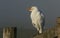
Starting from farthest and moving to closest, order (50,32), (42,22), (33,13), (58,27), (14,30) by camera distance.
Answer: (33,13) < (42,22) < (14,30) < (50,32) < (58,27)

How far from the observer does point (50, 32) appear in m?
2.81

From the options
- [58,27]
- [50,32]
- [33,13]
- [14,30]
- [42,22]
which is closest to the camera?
[58,27]

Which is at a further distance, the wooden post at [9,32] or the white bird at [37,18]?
the white bird at [37,18]

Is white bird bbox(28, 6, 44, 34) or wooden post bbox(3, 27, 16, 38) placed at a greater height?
white bird bbox(28, 6, 44, 34)

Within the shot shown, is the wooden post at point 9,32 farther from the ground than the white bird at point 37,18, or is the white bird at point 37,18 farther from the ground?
the white bird at point 37,18

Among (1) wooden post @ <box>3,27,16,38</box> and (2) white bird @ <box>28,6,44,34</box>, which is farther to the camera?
(2) white bird @ <box>28,6,44,34</box>

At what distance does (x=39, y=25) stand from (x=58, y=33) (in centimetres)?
293

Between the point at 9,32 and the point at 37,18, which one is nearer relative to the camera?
the point at 9,32

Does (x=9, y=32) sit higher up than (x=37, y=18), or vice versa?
(x=37, y=18)

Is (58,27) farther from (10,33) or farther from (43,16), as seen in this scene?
(43,16)

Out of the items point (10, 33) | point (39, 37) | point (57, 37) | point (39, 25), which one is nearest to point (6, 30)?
point (10, 33)

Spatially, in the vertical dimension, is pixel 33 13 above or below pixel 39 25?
above

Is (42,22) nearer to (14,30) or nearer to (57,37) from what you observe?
(14,30)

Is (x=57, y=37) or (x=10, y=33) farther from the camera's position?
(x=10, y=33)
